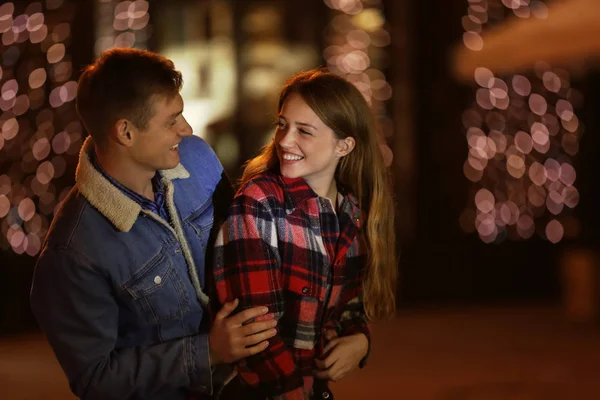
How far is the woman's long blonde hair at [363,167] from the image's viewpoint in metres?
2.30

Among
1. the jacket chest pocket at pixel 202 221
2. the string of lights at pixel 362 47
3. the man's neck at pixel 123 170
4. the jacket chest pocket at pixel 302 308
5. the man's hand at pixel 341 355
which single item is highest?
the string of lights at pixel 362 47

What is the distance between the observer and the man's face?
2.13m

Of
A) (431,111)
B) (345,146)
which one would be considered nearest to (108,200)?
(345,146)

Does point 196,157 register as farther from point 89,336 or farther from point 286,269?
point 89,336

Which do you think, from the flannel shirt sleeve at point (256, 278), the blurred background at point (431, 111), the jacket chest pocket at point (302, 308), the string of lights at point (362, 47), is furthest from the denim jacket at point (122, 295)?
the string of lights at point (362, 47)

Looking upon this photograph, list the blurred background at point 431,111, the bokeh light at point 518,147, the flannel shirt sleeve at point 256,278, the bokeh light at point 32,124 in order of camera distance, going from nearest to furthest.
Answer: the flannel shirt sleeve at point 256,278 → the bokeh light at point 32,124 → the blurred background at point 431,111 → the bokeh light at point 518,147

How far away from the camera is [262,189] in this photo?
221 cm

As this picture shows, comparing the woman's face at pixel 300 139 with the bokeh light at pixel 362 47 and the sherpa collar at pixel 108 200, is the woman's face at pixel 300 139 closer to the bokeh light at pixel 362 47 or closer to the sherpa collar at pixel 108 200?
the sherpa collar at pixel 108 200

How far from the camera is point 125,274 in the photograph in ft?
6.75

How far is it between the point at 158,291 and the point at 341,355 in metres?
0.54

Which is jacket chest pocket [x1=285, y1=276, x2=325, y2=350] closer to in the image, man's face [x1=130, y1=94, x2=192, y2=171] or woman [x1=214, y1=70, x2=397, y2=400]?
woman [x1=214, y1=70, x2=397, y2=400]

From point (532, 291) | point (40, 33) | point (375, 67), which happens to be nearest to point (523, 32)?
point (375, 67)

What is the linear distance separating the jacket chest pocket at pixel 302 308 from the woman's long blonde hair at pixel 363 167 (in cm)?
26

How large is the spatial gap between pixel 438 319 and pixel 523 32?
2439 mm
